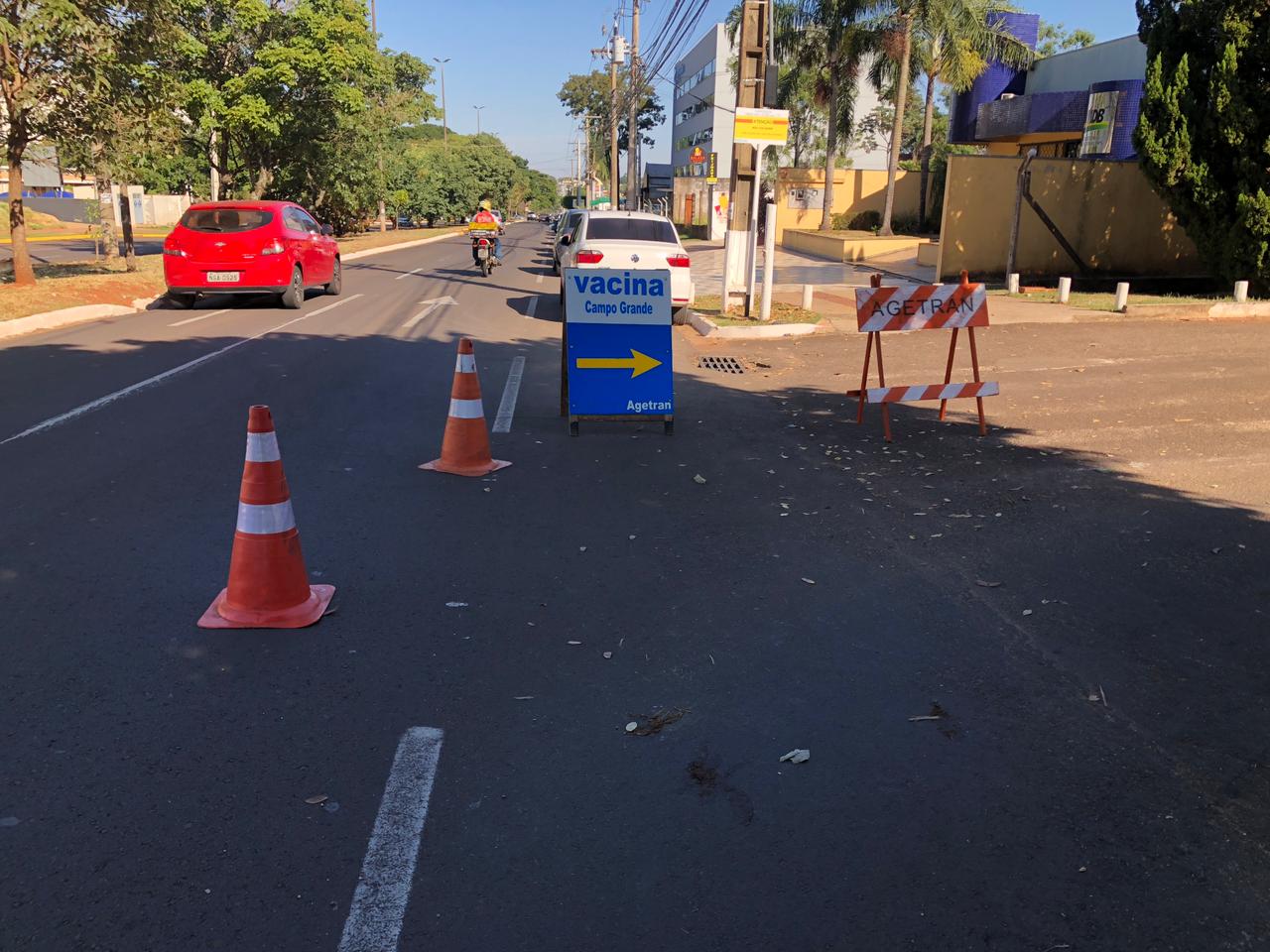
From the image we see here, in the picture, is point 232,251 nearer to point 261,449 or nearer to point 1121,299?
point 261,449

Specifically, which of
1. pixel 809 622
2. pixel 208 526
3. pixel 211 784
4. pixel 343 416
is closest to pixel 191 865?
pixel 211 784

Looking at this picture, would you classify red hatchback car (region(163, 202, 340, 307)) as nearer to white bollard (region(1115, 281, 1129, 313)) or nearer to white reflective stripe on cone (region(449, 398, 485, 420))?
white reflective stripe on cone (region(449, 398, 485, 420))

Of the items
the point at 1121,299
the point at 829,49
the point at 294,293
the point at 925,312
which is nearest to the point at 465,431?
the point at 925,312

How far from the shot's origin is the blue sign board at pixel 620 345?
317 inches

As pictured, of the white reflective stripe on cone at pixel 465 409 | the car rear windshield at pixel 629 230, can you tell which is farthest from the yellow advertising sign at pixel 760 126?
the white reflective stripe on cone at pixel 465 409

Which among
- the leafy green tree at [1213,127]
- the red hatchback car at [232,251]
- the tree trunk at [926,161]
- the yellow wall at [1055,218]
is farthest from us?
the tree trunk at [926,161]

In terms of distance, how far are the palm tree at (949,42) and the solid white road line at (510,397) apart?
24174mm

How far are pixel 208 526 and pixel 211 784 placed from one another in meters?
2.79

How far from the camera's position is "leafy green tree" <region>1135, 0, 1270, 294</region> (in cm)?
1683

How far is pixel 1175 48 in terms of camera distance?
18.1 meters

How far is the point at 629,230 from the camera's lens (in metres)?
15.4

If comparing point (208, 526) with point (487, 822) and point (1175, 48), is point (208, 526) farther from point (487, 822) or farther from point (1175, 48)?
point (1175, 48)

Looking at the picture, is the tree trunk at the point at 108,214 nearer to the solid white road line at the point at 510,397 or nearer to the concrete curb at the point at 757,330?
the concrete curb at the point at 757,330

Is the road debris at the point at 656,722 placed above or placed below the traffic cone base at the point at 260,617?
below
